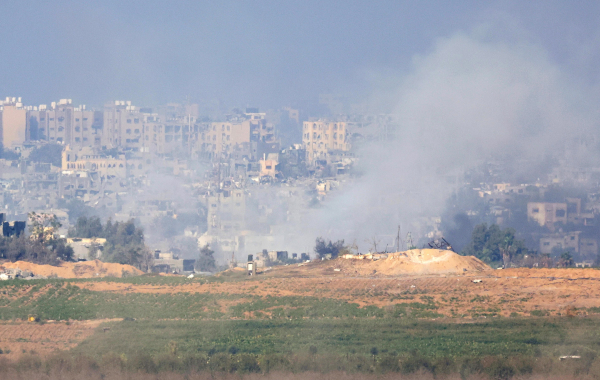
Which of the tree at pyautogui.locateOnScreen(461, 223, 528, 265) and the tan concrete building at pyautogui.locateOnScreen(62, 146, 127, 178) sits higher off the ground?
the tan concrete building at pyautogui.locateOnScreen(62, 146, 127, 178)

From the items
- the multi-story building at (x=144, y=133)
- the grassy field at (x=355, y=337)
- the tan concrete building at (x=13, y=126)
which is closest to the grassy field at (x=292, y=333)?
the grassy field at (x=355, y=337)

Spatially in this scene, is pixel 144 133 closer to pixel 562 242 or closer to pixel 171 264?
pixel 562 242

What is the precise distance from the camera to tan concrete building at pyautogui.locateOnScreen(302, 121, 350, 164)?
96375 millimetres

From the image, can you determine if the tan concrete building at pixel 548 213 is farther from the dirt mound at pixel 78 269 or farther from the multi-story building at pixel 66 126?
the multi-story building at pixel 66 126

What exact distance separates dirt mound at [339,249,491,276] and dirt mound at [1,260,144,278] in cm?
924

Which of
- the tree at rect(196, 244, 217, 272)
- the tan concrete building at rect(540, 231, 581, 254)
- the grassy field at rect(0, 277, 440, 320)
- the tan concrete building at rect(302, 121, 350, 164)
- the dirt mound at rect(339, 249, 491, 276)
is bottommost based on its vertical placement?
the grassy field at rect(0, 277, 440, 320)

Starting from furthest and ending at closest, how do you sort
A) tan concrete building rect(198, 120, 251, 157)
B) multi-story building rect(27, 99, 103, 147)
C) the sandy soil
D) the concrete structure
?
1. multi-story building rect(27, 99, 103, 147)
2. tan concrete building rect(198, 120, 251, 157)
3. the concrete structure
4. the sandy soil

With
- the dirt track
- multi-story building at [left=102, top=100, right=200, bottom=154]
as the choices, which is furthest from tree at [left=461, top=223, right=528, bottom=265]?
multi-story building at [left=102, top=100, right=200, bottom=154]

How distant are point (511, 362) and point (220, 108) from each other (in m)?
128

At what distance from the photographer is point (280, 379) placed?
53.8 feet

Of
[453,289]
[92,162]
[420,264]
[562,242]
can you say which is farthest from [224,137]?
[453,289]

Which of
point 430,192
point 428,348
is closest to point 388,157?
point 430,192

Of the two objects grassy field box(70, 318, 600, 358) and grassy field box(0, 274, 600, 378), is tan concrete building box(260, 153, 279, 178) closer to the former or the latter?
grassy field box(0, 274, 600, 378)

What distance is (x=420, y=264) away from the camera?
95.7ft
